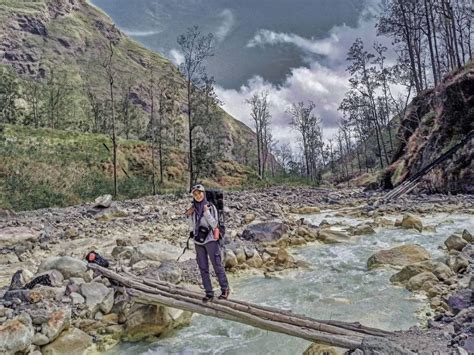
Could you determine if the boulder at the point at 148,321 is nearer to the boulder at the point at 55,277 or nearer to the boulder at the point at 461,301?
the boulder at the point at 55,277

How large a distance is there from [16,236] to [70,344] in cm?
731

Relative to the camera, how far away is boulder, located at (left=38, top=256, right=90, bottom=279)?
6.67 meters

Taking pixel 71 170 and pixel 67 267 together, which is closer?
pixel 67 267

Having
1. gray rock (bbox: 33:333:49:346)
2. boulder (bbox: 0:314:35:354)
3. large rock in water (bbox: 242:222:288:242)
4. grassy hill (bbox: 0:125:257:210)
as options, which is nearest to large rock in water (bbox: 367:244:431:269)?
large rock in water (bbox: 242:222:288:242)

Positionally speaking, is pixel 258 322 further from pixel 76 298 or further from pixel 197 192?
pixel 76 298

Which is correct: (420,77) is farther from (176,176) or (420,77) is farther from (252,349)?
(252,349)

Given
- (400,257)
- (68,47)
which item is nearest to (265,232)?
(400,257)

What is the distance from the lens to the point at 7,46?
122 meters

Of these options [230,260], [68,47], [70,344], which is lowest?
[70,344]

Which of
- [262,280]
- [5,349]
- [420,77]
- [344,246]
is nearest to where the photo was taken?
[5,349]

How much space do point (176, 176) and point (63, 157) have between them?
12114 mm

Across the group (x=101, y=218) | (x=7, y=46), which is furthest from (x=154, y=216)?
(x=7, y=46)

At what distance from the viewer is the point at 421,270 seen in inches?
278

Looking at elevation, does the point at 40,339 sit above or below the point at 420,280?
below
